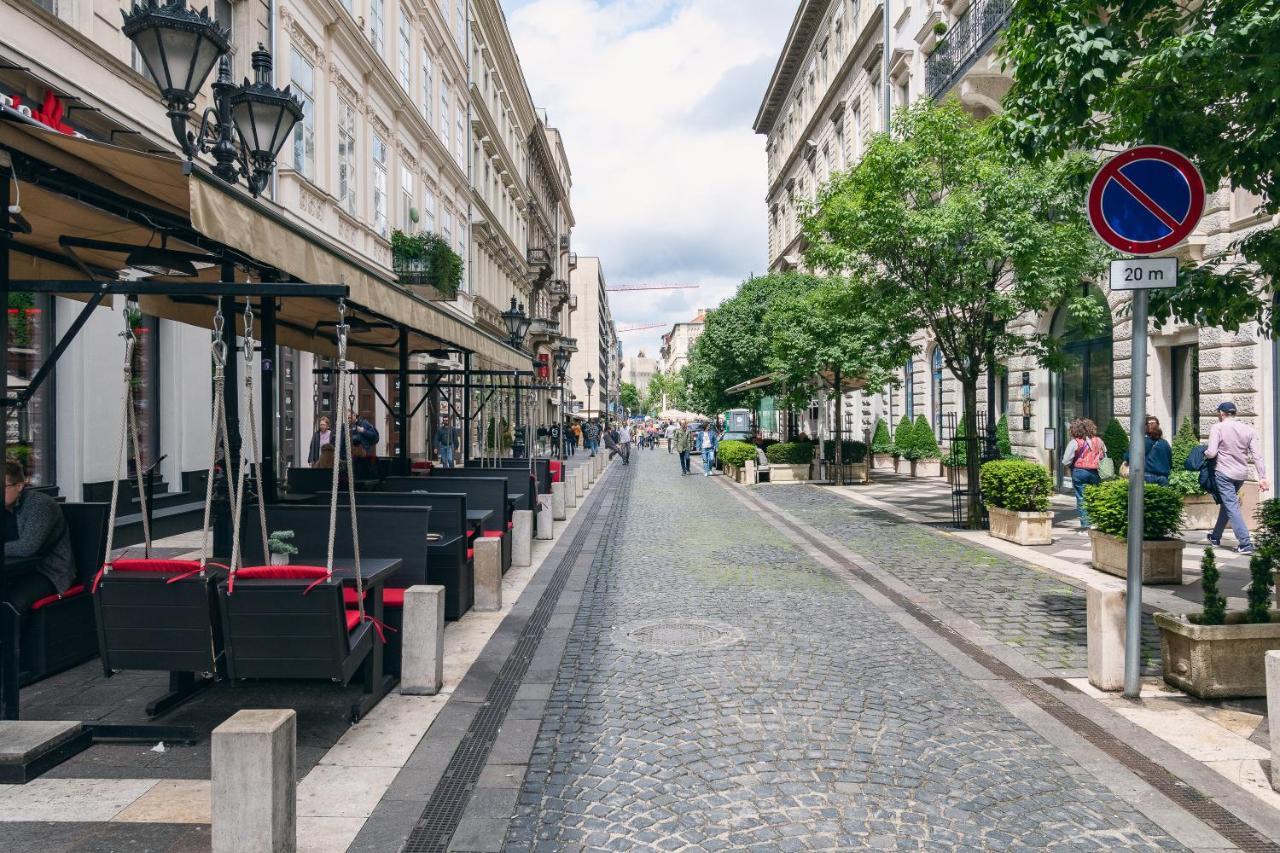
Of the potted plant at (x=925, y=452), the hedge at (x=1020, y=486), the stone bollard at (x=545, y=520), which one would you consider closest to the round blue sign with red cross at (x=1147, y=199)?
the hedge at (x=1020, y=486)

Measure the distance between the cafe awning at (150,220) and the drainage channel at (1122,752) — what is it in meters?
4.68

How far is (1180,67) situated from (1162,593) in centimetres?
513

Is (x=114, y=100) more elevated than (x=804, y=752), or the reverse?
(x=114, y=100)

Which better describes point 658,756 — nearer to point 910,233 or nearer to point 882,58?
point 910,233

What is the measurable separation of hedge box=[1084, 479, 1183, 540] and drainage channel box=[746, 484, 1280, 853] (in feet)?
9.31

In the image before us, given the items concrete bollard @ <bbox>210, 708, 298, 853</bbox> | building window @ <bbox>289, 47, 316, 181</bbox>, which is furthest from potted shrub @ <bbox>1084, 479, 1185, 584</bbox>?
A: building window @ <bbox>289, 47, 316, 181</bbox>

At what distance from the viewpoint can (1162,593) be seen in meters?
8.72

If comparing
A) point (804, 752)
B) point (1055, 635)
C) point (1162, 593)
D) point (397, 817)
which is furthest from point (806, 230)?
point (397, 817)

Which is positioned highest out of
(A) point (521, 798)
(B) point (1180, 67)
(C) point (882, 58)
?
(C) point (882, 58)

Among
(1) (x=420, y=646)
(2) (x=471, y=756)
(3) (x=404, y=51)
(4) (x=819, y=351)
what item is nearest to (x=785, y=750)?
(2) (x=471, y=756)

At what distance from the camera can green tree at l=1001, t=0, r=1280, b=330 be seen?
5.59m

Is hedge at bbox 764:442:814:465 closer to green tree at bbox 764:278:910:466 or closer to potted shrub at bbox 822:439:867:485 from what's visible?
potted shrub at bbox 822:439:867:485

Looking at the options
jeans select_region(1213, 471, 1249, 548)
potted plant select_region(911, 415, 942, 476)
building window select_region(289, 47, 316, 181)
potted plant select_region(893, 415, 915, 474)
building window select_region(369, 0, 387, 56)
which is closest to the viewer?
jeans select_region(1213, 471, 1249, 548)

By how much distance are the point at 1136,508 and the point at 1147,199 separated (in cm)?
180
